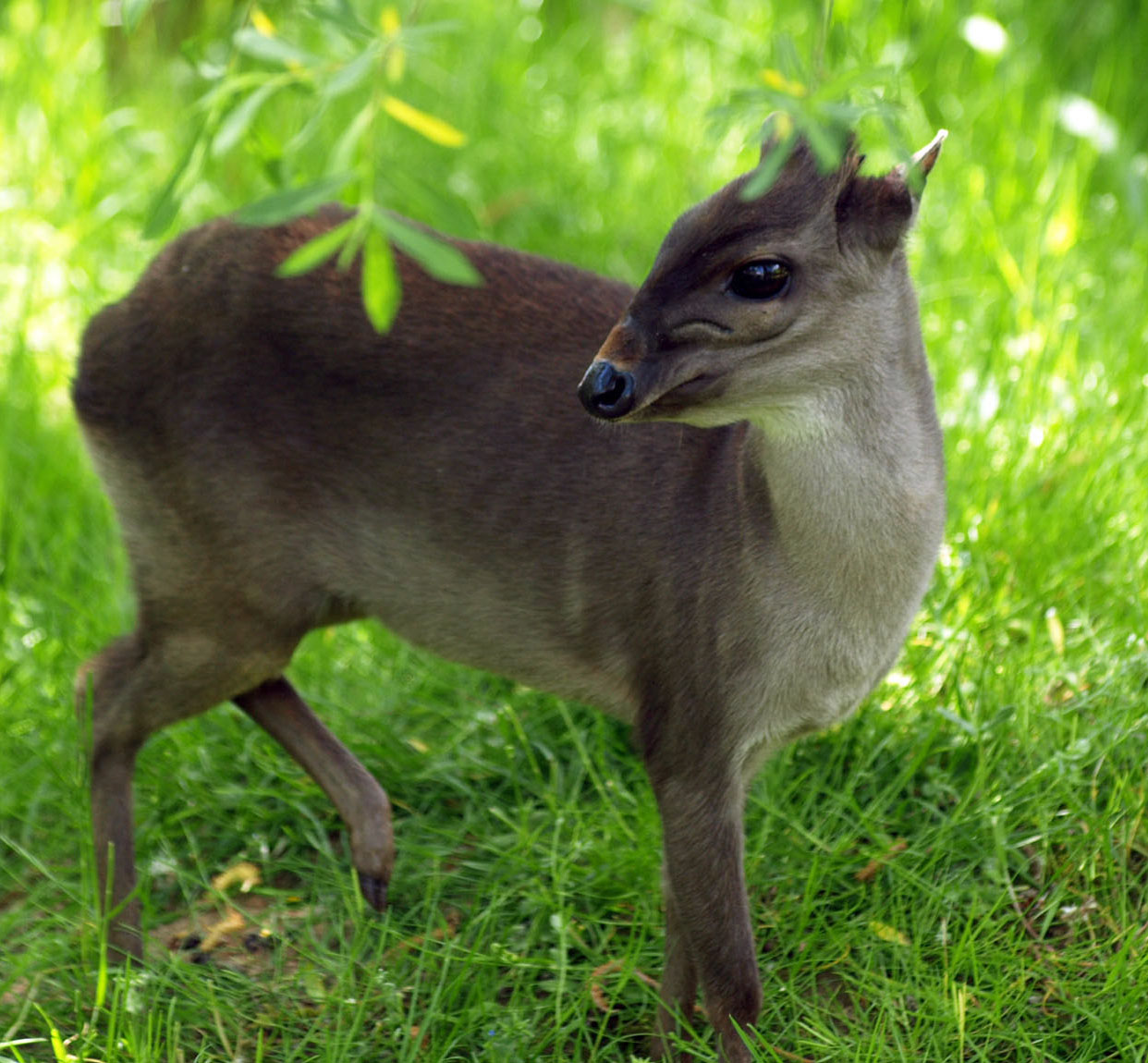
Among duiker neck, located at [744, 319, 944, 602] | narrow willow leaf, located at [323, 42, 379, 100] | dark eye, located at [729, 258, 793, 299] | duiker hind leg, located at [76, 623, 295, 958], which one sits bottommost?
duiker hind leg, located at [76, 623, 295, 958]

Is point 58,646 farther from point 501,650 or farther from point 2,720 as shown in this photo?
point 501,650

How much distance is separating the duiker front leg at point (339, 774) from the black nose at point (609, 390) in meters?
1.30

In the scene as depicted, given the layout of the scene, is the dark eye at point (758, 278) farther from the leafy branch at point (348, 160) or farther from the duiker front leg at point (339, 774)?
the duiker front leg at point (339, 774)

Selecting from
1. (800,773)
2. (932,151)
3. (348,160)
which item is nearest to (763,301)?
(932,151)

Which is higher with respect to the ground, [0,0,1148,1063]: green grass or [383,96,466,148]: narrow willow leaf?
[383,96,466,148]: narrow willow leaf

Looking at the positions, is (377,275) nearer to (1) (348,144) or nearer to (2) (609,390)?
(1) (348,144)

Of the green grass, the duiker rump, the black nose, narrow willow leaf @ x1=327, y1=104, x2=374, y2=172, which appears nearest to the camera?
narrow willow leaf @ x1=327, y1=104, x2=374, y2=172

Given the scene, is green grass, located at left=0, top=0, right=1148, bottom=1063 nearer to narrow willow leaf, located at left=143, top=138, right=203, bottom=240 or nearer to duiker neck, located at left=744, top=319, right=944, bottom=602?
narrow willow leaf, located at left=143, top=138, right=203, bottom=240

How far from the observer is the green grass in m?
2.97

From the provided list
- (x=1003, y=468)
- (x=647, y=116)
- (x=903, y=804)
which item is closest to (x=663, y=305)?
(x=903, y=804)

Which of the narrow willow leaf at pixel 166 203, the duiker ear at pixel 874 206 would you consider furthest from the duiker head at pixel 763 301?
the narrow willow leaf at pixel 166 203

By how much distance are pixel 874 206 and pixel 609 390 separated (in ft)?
1.68

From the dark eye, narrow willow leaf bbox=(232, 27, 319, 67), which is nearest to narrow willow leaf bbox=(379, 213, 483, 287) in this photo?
narrow willow leaf bbox=(232, 27, 319, 67)

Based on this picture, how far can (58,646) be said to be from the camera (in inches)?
158
